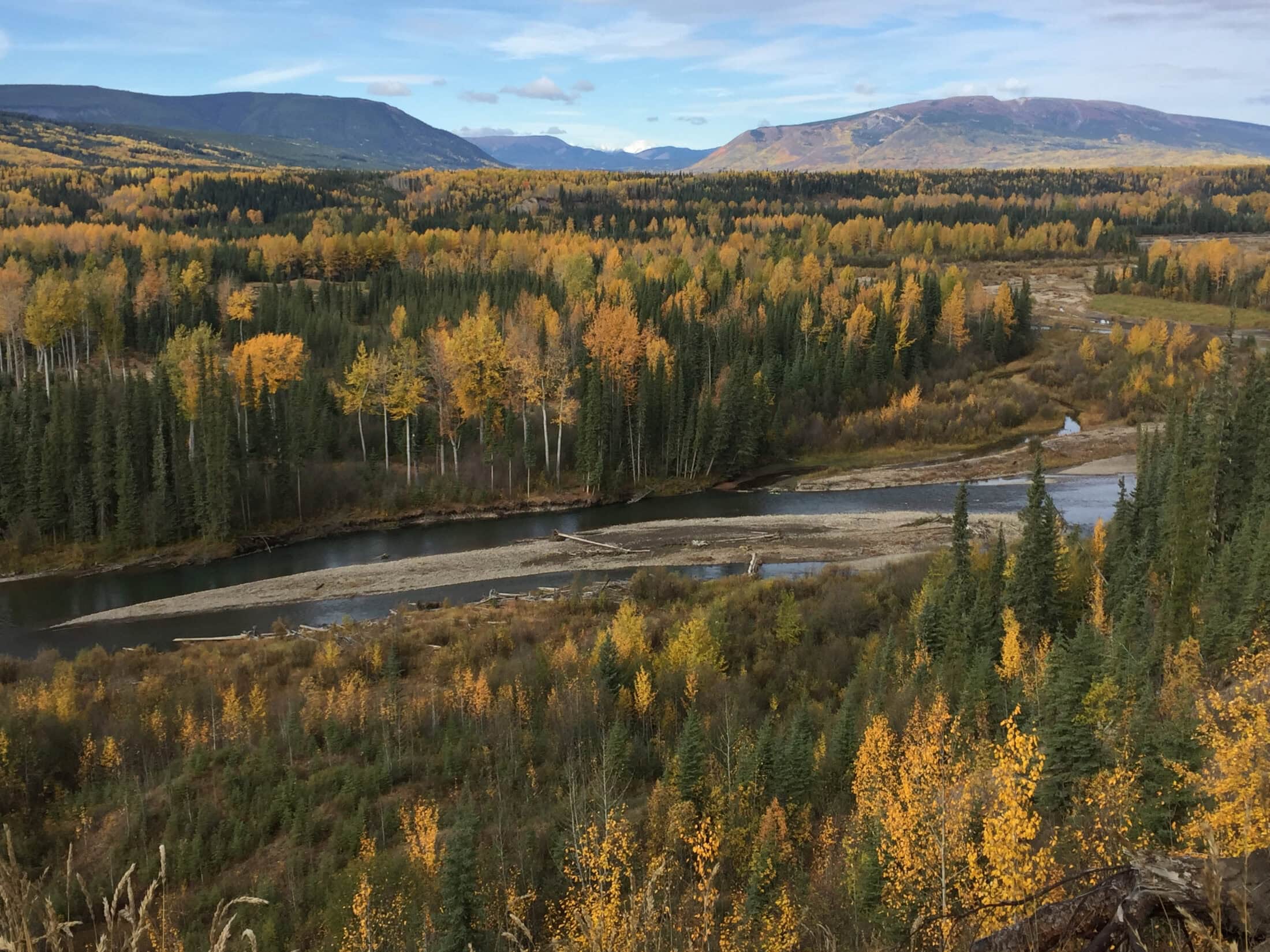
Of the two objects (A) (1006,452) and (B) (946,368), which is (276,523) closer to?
(A) (1006,452)

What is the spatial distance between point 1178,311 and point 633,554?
363 feet

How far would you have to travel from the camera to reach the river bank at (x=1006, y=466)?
77938 mm

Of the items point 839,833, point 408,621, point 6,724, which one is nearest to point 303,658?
point 408,621

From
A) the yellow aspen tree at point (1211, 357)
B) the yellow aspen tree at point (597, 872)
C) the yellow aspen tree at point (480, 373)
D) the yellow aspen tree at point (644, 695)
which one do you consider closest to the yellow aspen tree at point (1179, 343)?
the yellow aspen tree at point (1211, 357)

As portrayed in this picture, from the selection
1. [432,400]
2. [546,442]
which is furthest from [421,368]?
[546,442]

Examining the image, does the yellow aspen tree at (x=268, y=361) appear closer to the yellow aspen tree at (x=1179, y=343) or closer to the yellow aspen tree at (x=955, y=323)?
the yellow aspen tree at (x=955, y=323)

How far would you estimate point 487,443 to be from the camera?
74625 millimetres

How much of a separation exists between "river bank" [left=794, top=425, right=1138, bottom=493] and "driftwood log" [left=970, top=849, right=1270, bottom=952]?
71592 mm

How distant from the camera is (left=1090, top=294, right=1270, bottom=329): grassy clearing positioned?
123 meters

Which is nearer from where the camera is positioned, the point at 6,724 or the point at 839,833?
the point at 839,833

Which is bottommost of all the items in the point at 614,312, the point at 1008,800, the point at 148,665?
the point at 148,665

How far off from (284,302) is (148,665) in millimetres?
71614

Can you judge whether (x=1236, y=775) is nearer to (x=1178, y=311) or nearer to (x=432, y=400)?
(x=432, y=400)

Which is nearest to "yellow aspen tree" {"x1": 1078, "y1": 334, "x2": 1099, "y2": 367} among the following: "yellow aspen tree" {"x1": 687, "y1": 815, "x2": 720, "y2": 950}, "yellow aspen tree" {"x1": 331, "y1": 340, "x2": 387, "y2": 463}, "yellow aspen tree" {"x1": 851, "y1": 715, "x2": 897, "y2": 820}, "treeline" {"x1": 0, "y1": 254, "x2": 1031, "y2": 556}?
"treeline" {"x1": 0, "y1": 254, "x2": 1031, "y2": 556}
